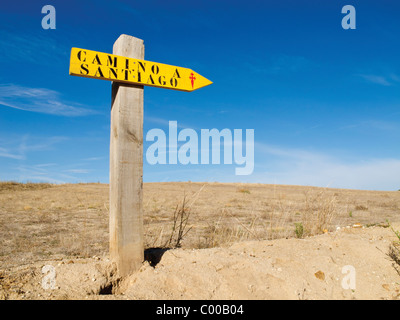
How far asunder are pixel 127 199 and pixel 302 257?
225 cm

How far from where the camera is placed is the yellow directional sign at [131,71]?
3.25 metres

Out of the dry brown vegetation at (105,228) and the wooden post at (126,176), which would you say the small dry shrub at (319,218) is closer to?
the dry brown vegetation at (105,228)

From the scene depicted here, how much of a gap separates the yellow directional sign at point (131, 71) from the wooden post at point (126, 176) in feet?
0.32

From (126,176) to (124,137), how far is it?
1.46ft

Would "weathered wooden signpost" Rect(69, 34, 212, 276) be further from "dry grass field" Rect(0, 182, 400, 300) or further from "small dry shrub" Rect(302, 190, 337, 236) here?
"small dry shrub" Rect(302, 190, 337, 236)

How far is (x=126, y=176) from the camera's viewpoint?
337 cm

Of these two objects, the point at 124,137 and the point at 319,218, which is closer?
the point at 124,137

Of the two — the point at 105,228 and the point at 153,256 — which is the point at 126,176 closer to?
the point at 153,256

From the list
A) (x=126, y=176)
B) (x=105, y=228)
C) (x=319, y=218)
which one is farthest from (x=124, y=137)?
(x=105, y=228)

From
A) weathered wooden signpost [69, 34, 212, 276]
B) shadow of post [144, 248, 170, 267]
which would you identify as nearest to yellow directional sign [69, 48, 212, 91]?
weathered wooden signpost [69, 34, 212, 276]

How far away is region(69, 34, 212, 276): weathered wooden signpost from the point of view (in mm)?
3311
